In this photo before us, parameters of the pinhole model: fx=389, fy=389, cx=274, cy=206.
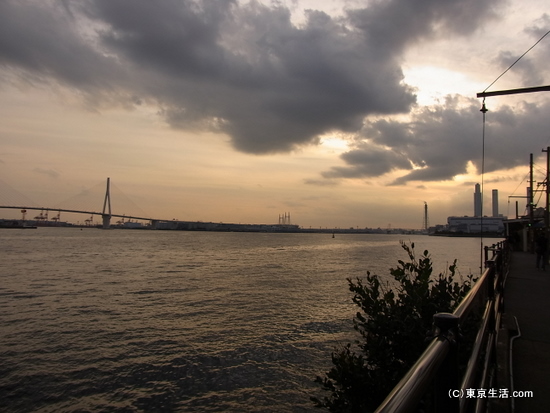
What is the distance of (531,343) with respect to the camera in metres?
5.90

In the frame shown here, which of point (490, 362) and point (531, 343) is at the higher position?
point (490, 362)

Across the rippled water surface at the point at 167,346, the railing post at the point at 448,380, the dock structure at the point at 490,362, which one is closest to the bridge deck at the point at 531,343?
the dock structure at the point at 490,362

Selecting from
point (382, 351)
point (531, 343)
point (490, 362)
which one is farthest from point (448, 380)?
point (531, 343)

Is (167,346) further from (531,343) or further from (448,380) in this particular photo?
(448,380)

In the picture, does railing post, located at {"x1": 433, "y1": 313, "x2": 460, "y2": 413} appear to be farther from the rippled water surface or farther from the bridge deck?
the rippled water surface

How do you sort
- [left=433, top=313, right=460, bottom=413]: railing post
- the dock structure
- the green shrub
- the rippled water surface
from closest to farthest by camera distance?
the dock structure < [left=433, top=313, right=460, bottom=413]: railing post < the green shrub < the rippled water surface

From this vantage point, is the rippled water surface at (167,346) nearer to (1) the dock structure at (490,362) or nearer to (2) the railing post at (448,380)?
(1) the dock structure at (490,362)

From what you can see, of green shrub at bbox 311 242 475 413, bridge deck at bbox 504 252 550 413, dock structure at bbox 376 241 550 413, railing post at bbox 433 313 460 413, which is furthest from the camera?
green shrub at bbox 311 242 475 413

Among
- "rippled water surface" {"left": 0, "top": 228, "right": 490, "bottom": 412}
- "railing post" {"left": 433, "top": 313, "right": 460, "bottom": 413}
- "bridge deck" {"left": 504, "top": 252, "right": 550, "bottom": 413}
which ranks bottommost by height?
"rippled water surface" {"left": 0, "top": 228, "right": 490, "bottom": 412}

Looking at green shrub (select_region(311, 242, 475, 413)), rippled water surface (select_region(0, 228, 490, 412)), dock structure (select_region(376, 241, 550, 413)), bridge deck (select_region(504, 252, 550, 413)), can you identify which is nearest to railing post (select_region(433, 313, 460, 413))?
dock structure (select_region(376, 241, 550, 413))

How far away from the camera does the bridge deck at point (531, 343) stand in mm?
3952

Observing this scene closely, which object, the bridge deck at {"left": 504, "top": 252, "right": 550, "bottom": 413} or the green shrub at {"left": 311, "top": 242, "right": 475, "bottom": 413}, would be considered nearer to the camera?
the bridge deck at {"left": 504, "top": 252, "right": 550, "bottom": 413}

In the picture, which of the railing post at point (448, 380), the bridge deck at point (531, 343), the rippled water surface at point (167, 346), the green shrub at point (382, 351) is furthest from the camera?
the rippled water surface at point (167, 346)

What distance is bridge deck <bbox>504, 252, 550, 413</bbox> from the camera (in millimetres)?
3952
